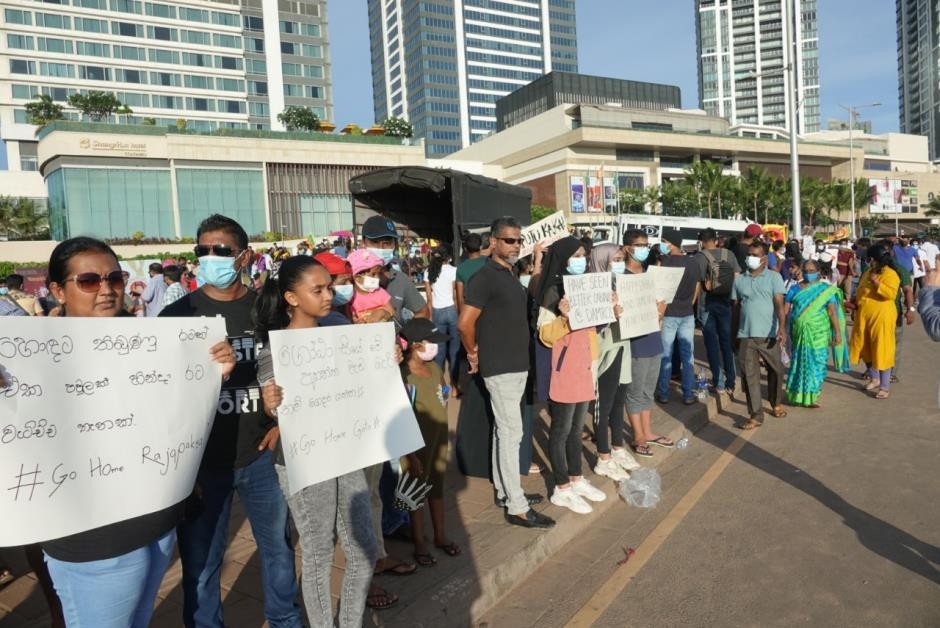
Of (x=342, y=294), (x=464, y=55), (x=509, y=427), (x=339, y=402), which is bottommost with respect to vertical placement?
(x=509, y=427)

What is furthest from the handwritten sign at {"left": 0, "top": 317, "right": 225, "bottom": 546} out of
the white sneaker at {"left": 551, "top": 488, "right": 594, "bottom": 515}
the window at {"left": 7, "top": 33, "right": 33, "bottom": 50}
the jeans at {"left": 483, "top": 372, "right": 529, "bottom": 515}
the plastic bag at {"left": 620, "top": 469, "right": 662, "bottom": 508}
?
the window at {"left": 7, "top": 33, "right": 33, "bottom": 50}

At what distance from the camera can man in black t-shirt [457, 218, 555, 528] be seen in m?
4.00

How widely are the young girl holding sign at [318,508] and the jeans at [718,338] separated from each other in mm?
6099

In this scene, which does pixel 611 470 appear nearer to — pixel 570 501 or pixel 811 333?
pixel 570 501

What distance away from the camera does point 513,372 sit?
159 inches

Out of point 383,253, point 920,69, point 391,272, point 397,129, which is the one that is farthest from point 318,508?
point 920,69

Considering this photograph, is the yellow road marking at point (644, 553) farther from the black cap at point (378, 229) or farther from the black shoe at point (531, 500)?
the black cap at point (378, 229)

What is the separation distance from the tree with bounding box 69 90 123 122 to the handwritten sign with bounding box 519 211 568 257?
53180 mm

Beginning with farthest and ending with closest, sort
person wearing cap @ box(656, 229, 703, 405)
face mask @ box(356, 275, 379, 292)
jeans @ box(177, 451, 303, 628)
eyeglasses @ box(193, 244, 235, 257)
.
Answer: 1. person wearing cap @ box(656, 229, 703, 405)
2. face mask @ box(356, 275, 379, 292)
3. eyeglasses @ box(193, 244, 235, 257)
4. jeans @ box(177, 451, 303, 628)

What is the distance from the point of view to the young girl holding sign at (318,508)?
264 centimetres

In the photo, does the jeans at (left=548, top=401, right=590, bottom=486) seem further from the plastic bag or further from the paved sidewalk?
the plastic bag

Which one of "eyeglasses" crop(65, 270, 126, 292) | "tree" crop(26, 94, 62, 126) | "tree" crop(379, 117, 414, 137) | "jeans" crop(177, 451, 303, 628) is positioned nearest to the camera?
"eyeglasses" crop(65, 270, 126, 292)

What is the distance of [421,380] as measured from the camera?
12.1 ft

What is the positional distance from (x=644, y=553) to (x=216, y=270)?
303 centimetres
